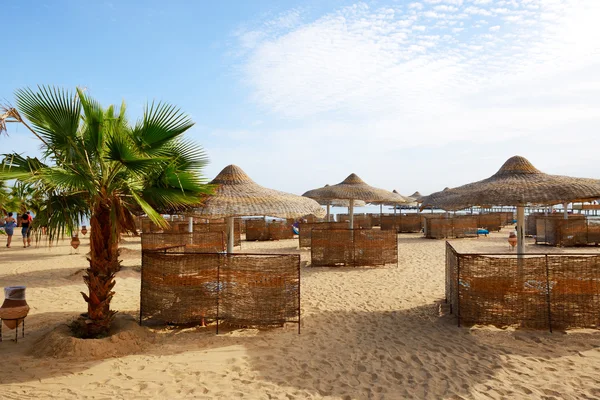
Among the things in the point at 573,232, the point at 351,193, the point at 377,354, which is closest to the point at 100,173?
the point at 377,354

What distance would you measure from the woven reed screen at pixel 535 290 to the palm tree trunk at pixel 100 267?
5.12 metres

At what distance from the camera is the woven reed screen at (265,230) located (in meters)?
20.8

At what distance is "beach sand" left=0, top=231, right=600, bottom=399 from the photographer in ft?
14.3

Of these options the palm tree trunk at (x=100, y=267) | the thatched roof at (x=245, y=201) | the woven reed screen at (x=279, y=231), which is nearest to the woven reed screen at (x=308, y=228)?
the woven reed screen at (x=279, y=231)

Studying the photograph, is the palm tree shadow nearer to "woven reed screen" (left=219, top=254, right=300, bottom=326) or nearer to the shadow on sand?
the shadow on sand

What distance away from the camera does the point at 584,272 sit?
19.8ft

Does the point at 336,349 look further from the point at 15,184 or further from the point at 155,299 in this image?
the point at 15,184

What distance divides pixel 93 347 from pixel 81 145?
2631 millimetres

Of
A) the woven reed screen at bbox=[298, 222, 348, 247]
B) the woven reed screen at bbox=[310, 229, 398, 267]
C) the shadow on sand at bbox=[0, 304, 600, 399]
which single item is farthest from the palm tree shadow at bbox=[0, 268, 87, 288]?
the woven reed screen at bbox=[298, 222, 348, 247]

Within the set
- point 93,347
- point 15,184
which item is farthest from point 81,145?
point 93,347

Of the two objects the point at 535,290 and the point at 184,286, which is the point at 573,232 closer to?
the point at 535,290

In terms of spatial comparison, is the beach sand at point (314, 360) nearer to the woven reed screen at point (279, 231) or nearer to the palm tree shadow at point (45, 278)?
the palm tree shadow at point (45, 278)

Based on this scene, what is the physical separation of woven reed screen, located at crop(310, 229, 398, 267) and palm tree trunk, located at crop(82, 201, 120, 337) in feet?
24.5

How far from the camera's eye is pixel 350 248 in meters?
12.3
